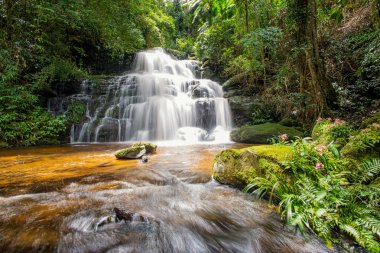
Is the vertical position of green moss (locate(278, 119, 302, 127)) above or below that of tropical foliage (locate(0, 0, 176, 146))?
below

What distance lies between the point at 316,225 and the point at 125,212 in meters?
1.90

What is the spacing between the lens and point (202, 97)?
41.7 ft

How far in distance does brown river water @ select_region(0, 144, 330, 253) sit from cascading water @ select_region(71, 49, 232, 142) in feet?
22.4

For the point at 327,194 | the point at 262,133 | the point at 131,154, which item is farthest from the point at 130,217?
the point at 262,133

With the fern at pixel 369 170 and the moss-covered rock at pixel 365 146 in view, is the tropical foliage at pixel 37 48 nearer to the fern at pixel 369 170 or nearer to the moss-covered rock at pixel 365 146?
the moss-covered rock at pixel 365 146

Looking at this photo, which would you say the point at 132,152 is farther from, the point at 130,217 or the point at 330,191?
the point at 330,191

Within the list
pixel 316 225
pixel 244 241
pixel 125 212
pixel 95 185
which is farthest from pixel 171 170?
pixel 316 225

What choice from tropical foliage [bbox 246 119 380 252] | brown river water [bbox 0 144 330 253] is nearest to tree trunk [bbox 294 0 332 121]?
tropical foliage [bbox 246 119 380 252]

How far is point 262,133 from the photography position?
8422mm

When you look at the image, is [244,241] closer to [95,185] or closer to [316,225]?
[316,225]

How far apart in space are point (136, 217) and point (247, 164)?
1.77 m

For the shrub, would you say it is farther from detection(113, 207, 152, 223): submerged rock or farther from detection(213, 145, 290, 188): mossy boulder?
detection(113, 207, 152, 223): submerged rock

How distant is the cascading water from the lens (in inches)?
420

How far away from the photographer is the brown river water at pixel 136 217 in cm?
189
